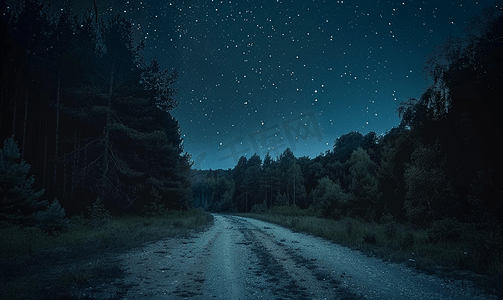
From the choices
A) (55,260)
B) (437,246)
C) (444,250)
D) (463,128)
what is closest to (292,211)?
(437,246)

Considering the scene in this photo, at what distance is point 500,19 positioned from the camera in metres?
9.73

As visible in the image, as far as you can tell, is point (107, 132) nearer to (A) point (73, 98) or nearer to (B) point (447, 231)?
(A) point (73, 98)

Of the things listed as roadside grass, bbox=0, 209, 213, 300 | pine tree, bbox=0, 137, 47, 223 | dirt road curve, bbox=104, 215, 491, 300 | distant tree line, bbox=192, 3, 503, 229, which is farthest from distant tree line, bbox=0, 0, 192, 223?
distant tree line, bbox=192, 3, 503, 229

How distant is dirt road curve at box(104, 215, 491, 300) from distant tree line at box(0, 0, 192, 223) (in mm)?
14081

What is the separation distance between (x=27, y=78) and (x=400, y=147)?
31.6m

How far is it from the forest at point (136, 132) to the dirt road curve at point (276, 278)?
4.89 metres

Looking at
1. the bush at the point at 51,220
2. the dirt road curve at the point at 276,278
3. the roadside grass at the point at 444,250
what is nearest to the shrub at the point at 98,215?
the bush at the point at 51,220

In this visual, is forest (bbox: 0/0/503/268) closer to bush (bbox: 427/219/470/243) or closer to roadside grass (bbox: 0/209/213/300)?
bush (bbox: 427/219/470/243)

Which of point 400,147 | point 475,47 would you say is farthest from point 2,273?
point 400,147

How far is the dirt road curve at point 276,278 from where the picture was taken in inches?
205

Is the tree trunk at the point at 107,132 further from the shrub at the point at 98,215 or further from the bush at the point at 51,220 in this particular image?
the bush at the point at 51,220

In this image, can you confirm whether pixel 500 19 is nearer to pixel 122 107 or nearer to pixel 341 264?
pixel 341 264

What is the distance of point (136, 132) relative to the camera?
20.8 m

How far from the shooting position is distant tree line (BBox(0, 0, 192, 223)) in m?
19.0
